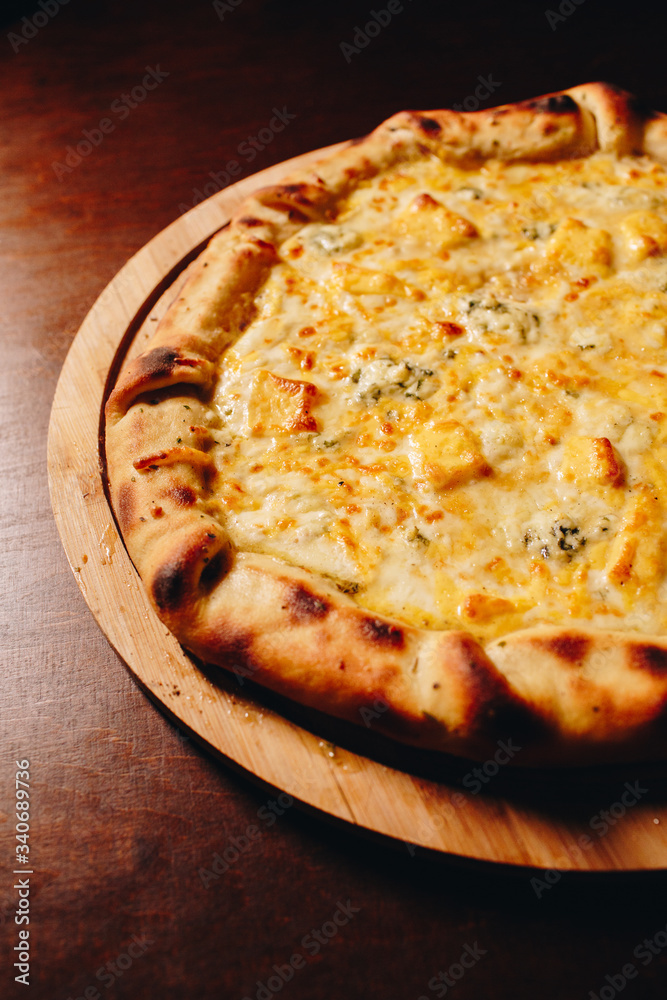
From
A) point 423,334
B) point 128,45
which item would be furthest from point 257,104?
point 423,334

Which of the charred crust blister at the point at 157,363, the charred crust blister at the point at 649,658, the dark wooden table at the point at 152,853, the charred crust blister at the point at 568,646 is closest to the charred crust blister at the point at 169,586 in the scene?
the dark wooden table at the point at 152,853

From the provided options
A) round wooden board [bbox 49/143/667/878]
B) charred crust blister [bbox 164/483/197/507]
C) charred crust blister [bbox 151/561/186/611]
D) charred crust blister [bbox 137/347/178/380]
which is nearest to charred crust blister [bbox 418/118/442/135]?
charred crust blister [bbox 137/347/178/380]

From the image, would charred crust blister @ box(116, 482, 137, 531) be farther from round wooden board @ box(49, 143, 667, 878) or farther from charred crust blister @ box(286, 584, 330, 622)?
charred crust blister @ box(286, 584, 330, 622)

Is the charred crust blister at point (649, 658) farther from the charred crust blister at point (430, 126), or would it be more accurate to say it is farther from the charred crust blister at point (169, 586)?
the charred crust blister at point (430, 126)

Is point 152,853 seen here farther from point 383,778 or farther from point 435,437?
point 435,437

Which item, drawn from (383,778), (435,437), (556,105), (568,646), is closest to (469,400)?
(435,437)
